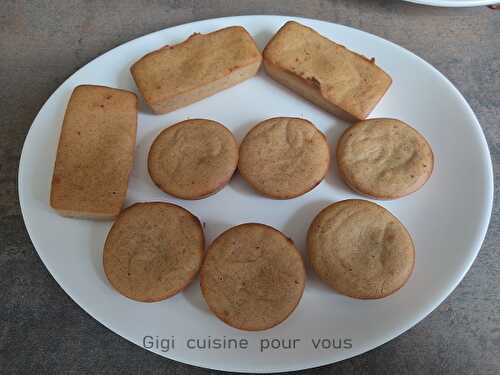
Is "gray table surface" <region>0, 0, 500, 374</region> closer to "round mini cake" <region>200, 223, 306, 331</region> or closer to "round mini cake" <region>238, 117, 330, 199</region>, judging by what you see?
A: "round mini cake" <region>200, 223, 306, 331</region>

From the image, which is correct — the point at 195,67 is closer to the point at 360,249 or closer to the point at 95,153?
the point at 95,153

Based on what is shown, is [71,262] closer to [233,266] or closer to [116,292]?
[116,292]

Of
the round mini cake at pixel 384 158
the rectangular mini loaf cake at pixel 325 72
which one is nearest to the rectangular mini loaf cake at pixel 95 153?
the rectangular mini loaf cake at pixel 325 72

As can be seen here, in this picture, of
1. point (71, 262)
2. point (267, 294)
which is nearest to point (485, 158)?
point (267, 294)

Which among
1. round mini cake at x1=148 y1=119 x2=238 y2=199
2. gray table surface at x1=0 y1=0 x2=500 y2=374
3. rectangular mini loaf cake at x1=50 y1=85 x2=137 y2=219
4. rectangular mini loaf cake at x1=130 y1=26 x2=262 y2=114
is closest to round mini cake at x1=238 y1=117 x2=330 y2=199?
round mini cake at x1=148 y1=119 x2=238 y2=199

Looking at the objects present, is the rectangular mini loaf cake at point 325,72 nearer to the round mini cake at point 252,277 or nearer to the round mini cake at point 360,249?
the round mini cake at point 360,249
